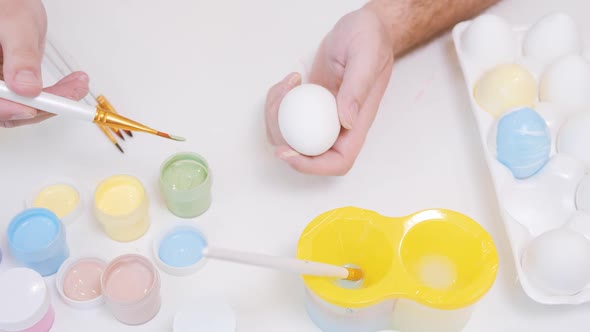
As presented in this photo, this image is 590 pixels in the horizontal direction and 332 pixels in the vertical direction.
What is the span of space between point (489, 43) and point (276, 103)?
1.15ft

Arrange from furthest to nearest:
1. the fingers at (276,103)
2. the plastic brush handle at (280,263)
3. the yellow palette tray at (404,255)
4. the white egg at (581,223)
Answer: the fingers at (276,103) < the white egg at (581,223) < the yellow palette tray at (404,255) < the plastic brush handle at (280,263)

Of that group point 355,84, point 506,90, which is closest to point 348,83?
point 355,84

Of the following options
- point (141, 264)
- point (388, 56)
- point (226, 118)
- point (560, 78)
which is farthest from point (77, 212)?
point (560, 78)

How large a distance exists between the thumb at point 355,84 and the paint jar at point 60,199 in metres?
0.39

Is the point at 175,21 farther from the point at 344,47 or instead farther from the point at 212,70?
the point at 344,47

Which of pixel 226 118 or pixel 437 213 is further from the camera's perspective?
pixel 226 118

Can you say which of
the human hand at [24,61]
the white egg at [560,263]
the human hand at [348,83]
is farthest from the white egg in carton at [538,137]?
the human hand at [24,61]

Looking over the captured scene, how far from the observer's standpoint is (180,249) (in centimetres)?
92

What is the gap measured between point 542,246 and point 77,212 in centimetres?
63

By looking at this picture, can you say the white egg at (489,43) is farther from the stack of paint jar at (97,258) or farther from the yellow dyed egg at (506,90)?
the stack of paint jar at (97,258)

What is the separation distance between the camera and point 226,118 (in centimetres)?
106

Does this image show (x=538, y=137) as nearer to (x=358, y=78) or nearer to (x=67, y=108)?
(x=358, y=78)

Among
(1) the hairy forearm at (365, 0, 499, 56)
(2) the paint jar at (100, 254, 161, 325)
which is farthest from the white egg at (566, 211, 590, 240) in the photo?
(2) the paint jar at (100, 254, 161, 325)

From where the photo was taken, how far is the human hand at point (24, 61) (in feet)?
2.65
